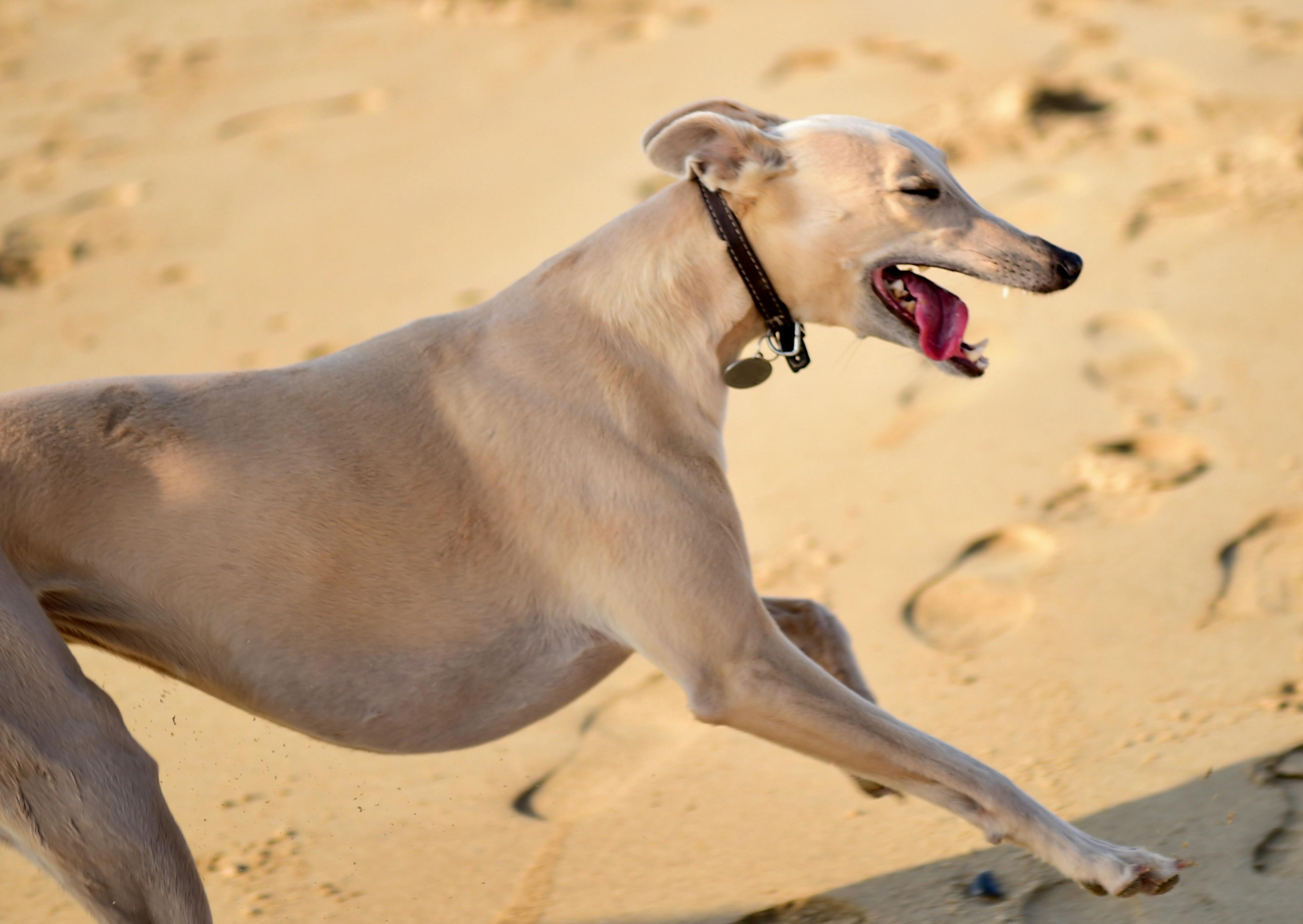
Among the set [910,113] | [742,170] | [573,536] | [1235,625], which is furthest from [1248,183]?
[573,536]

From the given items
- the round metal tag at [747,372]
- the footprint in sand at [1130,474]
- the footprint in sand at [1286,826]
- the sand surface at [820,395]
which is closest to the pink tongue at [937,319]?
the round metal tag at [747,372]

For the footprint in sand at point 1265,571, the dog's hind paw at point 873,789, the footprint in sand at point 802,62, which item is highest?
the footprint in sand at point 802,62

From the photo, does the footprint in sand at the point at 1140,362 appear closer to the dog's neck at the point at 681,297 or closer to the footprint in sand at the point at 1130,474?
the footprint in sand at the point at 1130,474

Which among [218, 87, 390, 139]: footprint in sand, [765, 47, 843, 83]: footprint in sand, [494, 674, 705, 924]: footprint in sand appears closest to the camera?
[494, 674, 705, 924]: footprint in sand

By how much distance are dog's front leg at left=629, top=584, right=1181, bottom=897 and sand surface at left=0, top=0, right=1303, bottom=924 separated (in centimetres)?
28

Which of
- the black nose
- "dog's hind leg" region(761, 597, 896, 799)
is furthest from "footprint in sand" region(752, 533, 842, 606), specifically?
the black nose

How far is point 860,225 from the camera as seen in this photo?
2703mm

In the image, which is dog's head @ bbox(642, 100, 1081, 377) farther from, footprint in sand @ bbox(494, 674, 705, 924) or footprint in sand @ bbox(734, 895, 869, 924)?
footprint in sand @ bbox(494, 674, 705, 924)

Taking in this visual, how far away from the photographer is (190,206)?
6938mm

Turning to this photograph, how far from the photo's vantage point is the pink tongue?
9.11ft

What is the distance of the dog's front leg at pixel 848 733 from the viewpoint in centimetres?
259

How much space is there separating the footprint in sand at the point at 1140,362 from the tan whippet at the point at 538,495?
76.8 inches

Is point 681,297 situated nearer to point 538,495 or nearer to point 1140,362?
point 538,495

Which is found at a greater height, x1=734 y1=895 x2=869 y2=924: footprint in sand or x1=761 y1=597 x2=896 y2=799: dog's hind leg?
x1=761 y1=597 x2=896 y2=799: dog's hind leg
